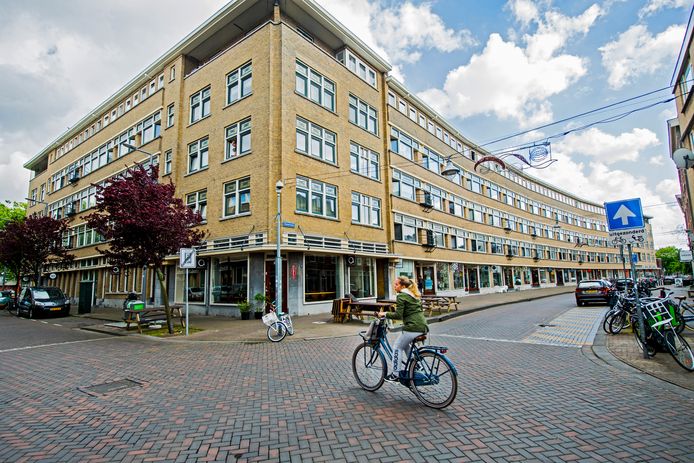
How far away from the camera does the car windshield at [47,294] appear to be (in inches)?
856

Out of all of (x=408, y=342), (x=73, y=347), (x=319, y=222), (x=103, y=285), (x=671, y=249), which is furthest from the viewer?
(x=671, y=249)

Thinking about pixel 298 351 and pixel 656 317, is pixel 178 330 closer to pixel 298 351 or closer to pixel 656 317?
pixel 298 351

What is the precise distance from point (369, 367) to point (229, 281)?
568 inches

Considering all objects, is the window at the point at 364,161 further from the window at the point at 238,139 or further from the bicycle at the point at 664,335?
the bicycle at the point at 664,335

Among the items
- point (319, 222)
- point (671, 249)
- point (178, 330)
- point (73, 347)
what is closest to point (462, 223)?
point (319, 222)

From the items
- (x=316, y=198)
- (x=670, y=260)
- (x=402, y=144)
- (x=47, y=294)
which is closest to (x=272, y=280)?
(x=316, y=198)

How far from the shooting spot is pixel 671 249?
417 ft

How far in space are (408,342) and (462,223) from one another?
30.2 m

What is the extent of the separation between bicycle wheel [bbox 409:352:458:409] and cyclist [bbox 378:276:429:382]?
9.7 inches

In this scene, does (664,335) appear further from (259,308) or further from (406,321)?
(259,308)

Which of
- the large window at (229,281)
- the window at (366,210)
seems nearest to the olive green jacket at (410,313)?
the large window at (229,281)

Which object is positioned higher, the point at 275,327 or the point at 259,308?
the point at 259,308

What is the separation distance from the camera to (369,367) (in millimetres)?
5715

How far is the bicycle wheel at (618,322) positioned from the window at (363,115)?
16965mm
